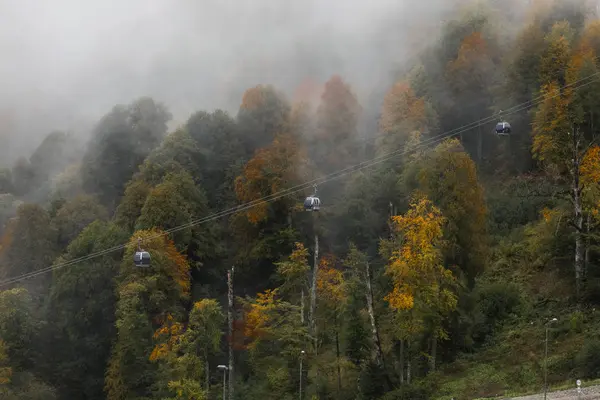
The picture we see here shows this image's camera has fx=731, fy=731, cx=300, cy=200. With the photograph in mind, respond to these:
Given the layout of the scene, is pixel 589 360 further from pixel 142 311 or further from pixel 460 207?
pixel 142 311

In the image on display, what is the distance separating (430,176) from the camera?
4247 centimetres

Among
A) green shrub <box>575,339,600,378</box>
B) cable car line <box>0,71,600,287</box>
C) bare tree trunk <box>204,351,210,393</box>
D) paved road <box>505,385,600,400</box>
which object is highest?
cable car line <box>0,71,600,287</box>

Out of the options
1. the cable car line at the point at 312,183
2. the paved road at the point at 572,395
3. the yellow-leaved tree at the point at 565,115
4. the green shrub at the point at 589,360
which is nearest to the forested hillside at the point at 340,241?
the green shrub at the point at 589,360

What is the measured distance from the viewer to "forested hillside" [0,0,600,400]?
129 ft

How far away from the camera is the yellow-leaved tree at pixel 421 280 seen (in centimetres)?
3734

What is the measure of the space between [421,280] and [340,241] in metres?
22.5

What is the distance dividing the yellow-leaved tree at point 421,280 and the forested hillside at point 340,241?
115mm

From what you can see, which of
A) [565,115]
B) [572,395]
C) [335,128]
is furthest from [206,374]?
[335,128]

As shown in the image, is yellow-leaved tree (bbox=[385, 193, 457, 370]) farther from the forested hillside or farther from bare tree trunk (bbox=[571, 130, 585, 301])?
bare tree trunk (bbox=[571, 130, 585, 301])

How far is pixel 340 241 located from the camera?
197ft

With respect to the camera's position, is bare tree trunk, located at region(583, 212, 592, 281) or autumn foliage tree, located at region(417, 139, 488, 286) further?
autumn foliage tree, located at region(417, 139, 488, 286)

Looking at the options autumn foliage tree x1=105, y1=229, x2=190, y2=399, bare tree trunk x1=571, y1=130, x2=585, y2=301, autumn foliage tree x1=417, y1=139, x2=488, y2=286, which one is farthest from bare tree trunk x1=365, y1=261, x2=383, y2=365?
autumn foliage tree x1=105, y1=229, x2=190, y2=399

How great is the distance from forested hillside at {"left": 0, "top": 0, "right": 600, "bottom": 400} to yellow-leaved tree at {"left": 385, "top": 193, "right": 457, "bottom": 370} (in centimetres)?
12

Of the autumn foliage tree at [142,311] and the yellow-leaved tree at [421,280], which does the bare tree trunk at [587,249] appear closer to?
the yellow-leaved tree at [421,280]
